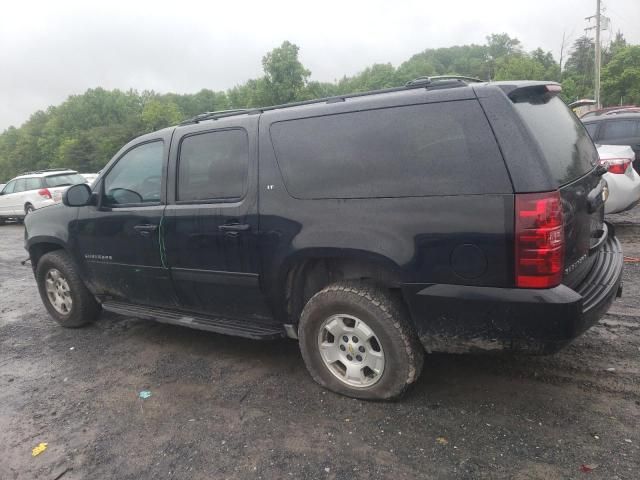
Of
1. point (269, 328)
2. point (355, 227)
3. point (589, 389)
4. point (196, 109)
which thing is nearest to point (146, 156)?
point (269, 328)

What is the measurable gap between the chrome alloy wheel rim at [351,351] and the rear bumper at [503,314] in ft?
1.12

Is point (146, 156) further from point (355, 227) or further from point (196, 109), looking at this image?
point (196, 109)

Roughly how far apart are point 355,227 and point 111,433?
198 centimetres

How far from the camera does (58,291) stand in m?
5.12

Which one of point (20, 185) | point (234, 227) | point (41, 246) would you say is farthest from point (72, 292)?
point (20, 185)

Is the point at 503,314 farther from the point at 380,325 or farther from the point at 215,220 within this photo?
the point at 215,220

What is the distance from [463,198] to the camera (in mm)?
2613

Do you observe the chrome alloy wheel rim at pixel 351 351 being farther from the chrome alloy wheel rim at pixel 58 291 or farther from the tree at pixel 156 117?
the tree at pixel 156 117

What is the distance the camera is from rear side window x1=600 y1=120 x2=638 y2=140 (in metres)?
10.0

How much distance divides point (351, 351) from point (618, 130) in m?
9.57

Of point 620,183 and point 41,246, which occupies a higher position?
point 41,246

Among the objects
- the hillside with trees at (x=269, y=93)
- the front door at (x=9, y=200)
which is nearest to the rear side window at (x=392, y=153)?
the front door at (x=9, y=200)

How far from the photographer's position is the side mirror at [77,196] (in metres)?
4.40

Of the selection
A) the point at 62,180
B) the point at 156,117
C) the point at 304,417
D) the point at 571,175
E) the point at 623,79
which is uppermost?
the point at 156,117
